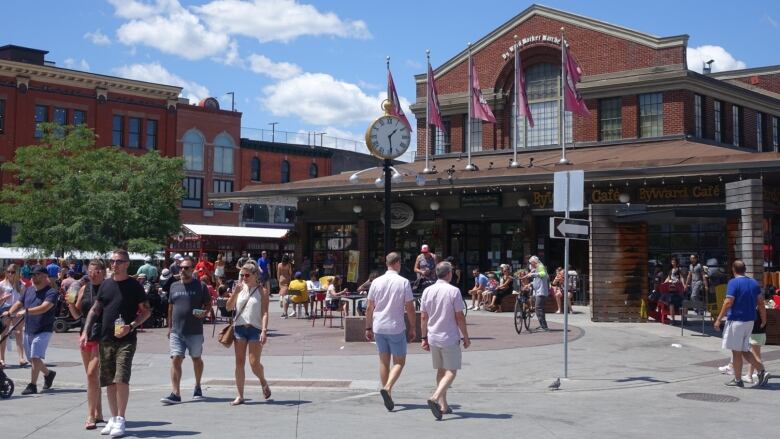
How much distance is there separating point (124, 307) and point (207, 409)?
2045 millimetres

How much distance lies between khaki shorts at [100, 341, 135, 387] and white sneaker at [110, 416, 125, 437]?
15.2 inches

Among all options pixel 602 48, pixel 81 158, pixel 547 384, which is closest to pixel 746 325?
pixel 547 384

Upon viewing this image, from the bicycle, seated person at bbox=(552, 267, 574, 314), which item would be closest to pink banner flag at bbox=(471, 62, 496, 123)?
seated person at bbox=(552, 267, 574, 314)

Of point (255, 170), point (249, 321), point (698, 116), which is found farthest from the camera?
point (255, 170)

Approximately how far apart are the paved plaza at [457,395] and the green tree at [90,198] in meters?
23.9

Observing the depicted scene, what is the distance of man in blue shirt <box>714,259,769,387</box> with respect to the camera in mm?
Answer: 12531

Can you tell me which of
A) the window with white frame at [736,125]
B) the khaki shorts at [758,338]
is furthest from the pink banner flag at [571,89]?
the khaki shorts at [758,338]

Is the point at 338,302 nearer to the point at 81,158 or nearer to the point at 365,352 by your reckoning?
the point at 365,352

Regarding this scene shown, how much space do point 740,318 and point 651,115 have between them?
22.2 m

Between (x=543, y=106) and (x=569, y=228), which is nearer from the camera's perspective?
(x=569, y=228)

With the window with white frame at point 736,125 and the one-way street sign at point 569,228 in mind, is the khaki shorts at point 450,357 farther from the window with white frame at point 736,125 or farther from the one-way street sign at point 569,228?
the window with white frame at point 736,125

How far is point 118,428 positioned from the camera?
28.8 ft

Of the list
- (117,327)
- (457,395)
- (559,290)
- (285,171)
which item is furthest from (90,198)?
(117,327)

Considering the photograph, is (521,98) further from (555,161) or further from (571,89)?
(555,161)
